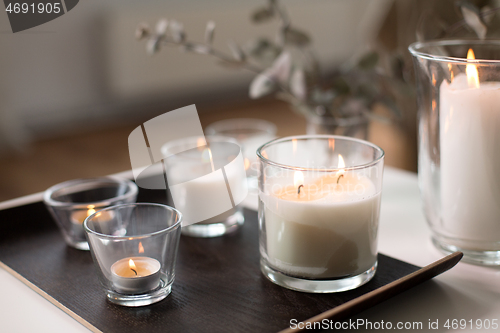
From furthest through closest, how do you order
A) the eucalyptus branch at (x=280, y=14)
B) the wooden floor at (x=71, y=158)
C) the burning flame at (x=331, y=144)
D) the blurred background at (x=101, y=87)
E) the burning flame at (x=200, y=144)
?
the blurred background at (x=101, y=87) < the wooden floor at (x=71, y=158) < the eucalyptus branch at (x=280, y=14) < the burning flame at (x=200, y=144) < the burning flame at (x=331, y=144)

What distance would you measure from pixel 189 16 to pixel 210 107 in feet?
1.96

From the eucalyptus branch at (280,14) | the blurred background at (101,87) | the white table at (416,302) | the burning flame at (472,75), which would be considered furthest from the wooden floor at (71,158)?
the burning flame at (472,75)

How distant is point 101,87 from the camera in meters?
2.88

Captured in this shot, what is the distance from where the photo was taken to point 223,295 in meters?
0.54

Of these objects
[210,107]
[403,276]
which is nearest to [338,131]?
[403,276]

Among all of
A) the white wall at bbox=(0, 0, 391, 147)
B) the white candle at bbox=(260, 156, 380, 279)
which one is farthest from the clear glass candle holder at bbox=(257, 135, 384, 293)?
the white wall at bbox=(0, 0, 391, 147)

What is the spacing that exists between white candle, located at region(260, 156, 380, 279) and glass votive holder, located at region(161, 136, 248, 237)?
0.58 ft

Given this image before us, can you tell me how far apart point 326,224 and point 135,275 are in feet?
0.66

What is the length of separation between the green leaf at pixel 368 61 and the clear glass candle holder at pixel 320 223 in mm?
379

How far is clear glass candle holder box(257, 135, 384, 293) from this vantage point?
524mm

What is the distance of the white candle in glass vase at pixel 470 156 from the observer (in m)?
0.58

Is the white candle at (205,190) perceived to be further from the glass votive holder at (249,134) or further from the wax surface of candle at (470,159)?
the wax surface of candle at (470,159)

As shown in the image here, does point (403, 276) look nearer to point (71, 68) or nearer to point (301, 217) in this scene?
point (301, 217)

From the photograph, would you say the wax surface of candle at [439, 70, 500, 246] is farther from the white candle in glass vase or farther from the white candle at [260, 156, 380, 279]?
the white candle at [260, 156, 380, 279]
